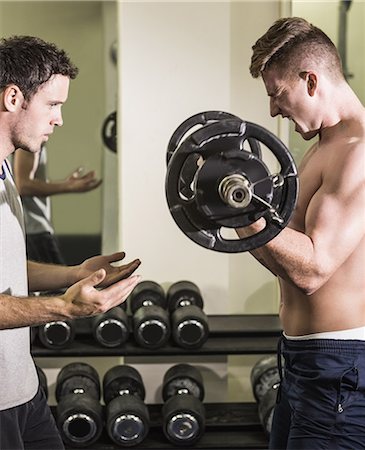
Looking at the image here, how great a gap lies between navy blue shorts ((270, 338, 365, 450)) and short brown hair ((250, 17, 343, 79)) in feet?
1.99

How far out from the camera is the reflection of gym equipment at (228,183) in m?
1.68

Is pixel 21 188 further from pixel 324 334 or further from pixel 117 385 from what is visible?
pixel 324 334

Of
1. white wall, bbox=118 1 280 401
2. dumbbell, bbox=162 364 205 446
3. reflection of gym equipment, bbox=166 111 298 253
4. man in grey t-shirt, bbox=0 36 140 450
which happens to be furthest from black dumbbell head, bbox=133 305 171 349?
reflection of gym equipment, bbox=166 111 298 253

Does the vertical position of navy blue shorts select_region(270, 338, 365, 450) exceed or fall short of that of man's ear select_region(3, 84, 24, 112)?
it falls short

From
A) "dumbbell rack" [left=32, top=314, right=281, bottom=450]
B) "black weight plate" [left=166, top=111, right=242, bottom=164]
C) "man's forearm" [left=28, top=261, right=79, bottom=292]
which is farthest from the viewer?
"dumbbell rack" [left=32, top=314, right=281, bottom=450]

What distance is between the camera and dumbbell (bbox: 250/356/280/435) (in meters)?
3.11

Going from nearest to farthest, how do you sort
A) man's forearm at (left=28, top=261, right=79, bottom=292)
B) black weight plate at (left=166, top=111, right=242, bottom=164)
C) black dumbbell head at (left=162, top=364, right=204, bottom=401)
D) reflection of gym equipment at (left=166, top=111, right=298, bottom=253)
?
1. reflection of gym equipment at (left=166, top=111, right=298, bottom=253)
2. black weight plate at (left=166, top=111, right=242, bottom=164)
3. man's forearm at (left=28, top=261, right=79, bottom=292)
4. black dumbbell head at (left=162, top=364, right=204, bottom=401)

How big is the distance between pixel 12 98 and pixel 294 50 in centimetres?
63

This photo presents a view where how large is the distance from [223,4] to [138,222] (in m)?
0.92

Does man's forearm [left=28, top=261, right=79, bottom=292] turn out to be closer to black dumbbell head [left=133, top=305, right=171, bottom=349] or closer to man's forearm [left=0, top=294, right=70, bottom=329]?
man's forearm [left=0, top=294, right=70, bottom=329]

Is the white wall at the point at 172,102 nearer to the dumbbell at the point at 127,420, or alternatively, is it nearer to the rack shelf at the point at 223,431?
the rack shelf at the point at 223,431

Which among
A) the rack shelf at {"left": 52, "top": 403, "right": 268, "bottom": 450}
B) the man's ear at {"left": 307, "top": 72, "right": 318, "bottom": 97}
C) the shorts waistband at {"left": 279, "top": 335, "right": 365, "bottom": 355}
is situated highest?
the man's ear at {"left": 307, "top": 72, "right": 318, "bottom": 97}

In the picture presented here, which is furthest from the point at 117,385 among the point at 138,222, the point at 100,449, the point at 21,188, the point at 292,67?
the point at 292,67

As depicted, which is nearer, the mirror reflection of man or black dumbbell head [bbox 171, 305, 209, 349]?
→ black dumbbell head [bbox 171, 305, 209, 349]
